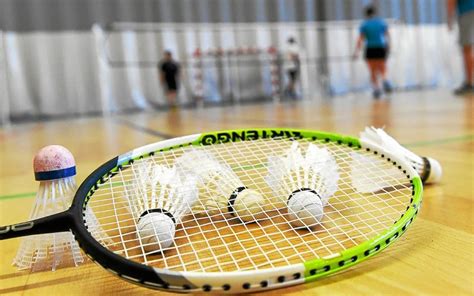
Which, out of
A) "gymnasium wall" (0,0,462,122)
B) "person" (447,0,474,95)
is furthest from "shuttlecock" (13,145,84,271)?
"gymnasium wall" (0,0,462,122)

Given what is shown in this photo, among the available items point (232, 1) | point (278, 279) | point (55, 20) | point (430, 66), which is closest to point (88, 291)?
point (278, 279)

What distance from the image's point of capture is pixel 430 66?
19.6 ft

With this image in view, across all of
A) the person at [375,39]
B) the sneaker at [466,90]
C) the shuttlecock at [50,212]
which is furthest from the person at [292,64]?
the shuttlecock at [50,212]

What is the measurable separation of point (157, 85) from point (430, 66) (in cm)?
350

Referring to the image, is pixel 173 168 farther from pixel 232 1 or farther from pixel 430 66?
pixel 430 66

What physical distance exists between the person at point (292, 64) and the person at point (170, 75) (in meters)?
1.22

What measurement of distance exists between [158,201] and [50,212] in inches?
4.4

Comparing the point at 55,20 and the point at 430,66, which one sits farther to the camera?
the point at 430,66

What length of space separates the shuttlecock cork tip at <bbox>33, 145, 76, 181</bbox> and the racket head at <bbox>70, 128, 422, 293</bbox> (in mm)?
34

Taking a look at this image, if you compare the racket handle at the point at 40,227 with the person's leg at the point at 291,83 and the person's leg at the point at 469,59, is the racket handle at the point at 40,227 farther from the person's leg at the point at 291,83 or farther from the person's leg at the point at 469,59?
the person's leg at the point at 291,83

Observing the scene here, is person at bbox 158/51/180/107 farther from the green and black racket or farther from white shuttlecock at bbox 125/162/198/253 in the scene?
white shuttlecock at bbox 125/162/198/253

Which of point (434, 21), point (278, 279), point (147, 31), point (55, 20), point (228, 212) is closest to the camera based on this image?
point (278, 279)

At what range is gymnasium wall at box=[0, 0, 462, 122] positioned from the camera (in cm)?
419

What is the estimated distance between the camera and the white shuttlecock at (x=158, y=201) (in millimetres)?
457
